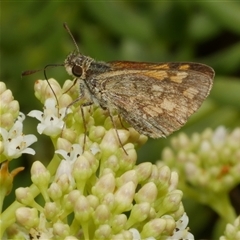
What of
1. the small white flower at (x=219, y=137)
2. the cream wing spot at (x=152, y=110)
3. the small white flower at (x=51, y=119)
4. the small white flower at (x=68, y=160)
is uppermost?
the small white flower at (x=51, y=119)

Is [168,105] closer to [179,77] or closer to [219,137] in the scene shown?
[179,77]

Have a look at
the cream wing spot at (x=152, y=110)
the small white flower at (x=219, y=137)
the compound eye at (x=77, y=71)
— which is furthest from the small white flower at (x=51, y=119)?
the small white flower at (x=219, y=137)

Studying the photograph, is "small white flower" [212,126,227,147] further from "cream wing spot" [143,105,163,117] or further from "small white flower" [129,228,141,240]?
"small white flower" [129,228,141,240]

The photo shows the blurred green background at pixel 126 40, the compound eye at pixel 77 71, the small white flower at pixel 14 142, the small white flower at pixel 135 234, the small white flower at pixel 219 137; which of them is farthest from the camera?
the blurred green background at pixel 126 40

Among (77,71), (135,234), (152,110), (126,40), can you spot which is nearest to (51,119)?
(77,71)

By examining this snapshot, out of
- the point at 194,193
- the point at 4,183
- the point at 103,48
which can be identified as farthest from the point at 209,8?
the point at 4,183

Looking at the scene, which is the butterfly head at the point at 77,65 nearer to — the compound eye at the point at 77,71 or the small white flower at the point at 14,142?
the compound eye at the point at 77,71

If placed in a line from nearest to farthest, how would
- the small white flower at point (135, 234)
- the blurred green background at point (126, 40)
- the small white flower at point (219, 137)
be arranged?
the small white flower at point (135, 234) < the small white flower at point (219, 137) < the blurred green background at point (126, 40)

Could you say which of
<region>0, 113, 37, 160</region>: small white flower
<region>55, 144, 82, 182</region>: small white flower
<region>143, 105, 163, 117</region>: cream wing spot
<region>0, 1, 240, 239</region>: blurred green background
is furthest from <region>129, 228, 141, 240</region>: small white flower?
<region>0, 1, 240, 239</region>: blurred green background
